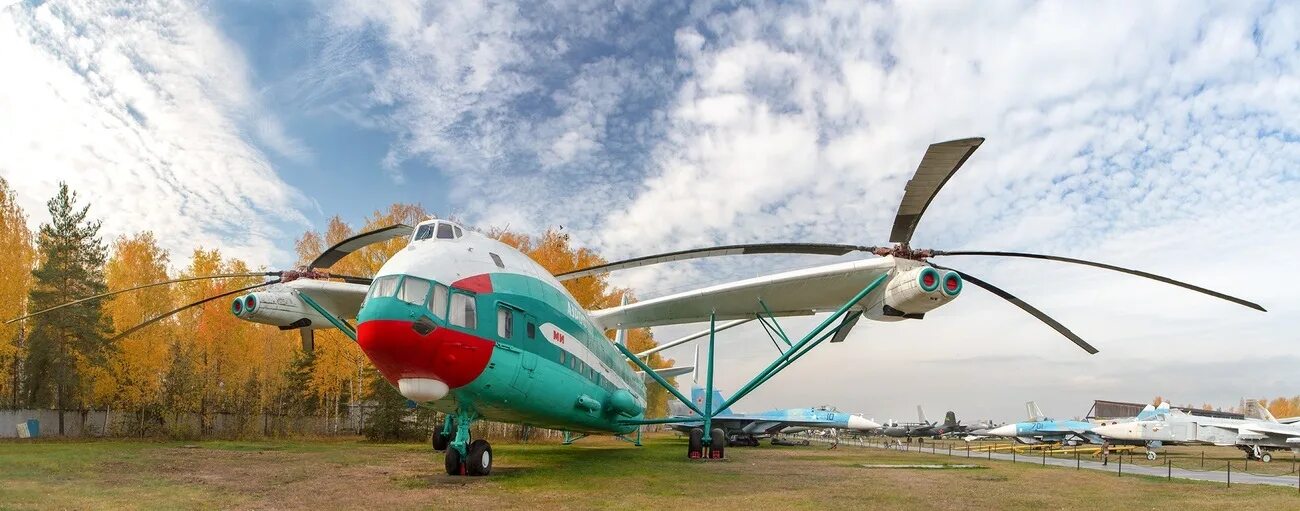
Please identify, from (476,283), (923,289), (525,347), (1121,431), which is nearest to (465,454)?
(525,347)

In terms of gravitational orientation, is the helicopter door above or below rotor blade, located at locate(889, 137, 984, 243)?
below

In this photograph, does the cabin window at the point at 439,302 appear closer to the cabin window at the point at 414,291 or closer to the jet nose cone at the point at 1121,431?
the cabin window at the point at 414,291

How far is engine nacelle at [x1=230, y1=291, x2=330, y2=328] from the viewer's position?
694 inches

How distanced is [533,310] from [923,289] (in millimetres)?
8294

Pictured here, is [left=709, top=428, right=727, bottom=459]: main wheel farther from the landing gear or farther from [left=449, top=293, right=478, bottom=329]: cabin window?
[left=449, top=293, right=478, bottom=329]: cabin window

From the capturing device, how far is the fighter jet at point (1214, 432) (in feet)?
109

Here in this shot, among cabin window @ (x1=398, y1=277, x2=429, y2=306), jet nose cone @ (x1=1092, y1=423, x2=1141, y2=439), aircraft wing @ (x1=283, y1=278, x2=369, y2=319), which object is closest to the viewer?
cabin window @ (x1=398, y1=277, x2=429, y2=306)

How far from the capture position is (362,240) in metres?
17.7

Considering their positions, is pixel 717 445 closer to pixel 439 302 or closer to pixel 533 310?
pixel 533 310

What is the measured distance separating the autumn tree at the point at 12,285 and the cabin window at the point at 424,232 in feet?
74.0

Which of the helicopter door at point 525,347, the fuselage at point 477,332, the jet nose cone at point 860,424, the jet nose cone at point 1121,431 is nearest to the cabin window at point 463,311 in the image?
the fuselage at point 477,332

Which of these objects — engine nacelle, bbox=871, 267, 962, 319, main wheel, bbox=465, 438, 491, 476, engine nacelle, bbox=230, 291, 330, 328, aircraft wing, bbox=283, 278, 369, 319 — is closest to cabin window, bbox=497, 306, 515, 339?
main wheel, bbox=465, 438, 491, 476

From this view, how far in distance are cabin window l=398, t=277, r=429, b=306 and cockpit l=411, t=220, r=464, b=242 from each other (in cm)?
182

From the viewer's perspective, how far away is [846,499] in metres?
11.9
